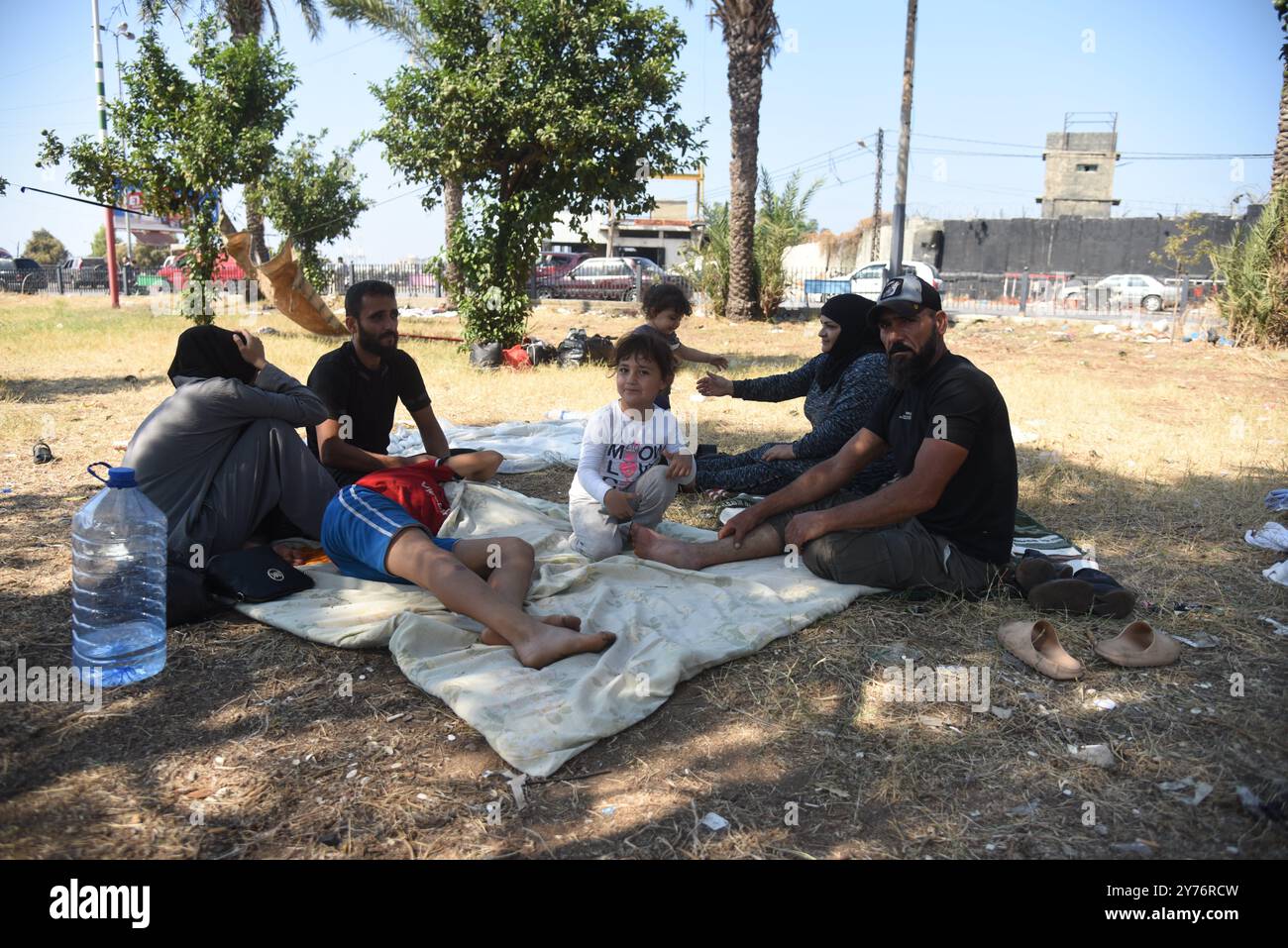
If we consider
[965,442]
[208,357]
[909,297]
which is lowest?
[965,442]

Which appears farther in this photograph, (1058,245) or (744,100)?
(1058,245)

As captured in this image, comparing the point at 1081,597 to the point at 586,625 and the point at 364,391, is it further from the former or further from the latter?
the point at 364,391

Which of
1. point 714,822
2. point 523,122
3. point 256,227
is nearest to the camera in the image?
point 714,822

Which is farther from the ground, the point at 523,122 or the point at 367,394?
the point at 523,122

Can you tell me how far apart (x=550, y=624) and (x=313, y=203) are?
19659 mm

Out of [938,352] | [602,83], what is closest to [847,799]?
[938,352]

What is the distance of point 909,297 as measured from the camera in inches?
144

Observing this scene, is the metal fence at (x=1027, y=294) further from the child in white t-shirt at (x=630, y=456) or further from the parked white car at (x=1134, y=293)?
the child in white t-shirt at (x=630, y=456)

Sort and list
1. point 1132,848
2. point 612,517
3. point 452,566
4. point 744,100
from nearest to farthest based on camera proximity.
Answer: point 1132,848, point 452,566, point 612,517, point 744,100

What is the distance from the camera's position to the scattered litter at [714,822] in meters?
2.42

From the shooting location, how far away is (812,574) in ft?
13.1

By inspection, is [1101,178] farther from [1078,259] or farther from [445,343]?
[445,343]


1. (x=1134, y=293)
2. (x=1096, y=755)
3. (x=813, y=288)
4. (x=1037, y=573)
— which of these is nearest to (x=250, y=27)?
(x=813, y=288)
